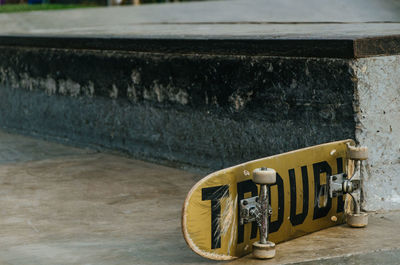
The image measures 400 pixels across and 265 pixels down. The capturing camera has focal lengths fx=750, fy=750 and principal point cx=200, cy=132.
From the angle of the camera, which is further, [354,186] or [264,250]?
[354,186]

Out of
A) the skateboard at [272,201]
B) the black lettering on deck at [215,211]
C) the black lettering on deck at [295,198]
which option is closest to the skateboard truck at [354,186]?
the skateboard at [272,201]

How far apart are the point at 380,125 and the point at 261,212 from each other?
1420 millimetres

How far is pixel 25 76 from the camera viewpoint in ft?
28.8

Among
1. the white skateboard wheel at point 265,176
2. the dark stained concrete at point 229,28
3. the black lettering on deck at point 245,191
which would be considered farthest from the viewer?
the dark stained concrete at point 229,28

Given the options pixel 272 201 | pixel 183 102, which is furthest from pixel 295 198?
pixel 183 102

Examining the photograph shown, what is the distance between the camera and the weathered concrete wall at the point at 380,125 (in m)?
4.72

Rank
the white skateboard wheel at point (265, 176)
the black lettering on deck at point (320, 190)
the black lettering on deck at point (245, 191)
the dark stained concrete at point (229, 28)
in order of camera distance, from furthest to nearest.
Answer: the dark stained concrete at point (229, 28) < the black lettering on deck at point (320, 190) < the black lettering on deck at point (245, 191) < the white skateboard wheel at point (265, 176)

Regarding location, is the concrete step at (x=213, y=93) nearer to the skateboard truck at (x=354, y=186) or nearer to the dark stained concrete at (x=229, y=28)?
the dark stained concrete at (x=229, y=28)

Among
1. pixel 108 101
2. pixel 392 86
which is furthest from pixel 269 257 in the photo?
pixel 108 101

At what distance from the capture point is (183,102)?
20.8 feet

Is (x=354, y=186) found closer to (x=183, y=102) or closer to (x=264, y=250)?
(x=264, y=250)

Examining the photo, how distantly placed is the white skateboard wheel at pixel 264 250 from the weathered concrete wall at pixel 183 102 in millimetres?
1295

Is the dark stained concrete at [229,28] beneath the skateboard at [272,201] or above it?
above

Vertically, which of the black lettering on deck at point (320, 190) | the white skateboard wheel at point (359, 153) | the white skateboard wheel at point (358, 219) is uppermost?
the white skateboard wheel at point (359, 153)
